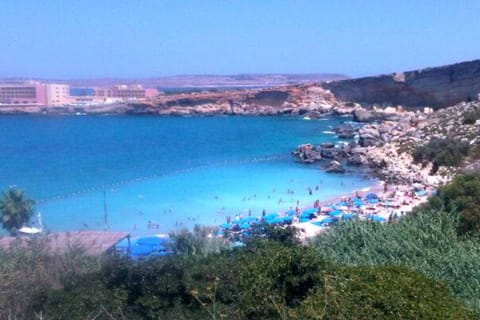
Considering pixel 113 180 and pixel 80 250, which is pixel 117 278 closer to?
pixel 80 250

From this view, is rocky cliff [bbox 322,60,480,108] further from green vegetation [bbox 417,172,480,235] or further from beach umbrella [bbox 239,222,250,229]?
green vegetation [bbox 417,172,480,235]

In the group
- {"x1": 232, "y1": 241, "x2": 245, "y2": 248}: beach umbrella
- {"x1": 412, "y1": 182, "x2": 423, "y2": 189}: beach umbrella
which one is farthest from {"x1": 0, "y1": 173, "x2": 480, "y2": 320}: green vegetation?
{"x1": 412, "y1": 182, "x2": 423, "y2": 189}: beach umbrella

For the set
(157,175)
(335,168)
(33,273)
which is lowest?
(157,175)

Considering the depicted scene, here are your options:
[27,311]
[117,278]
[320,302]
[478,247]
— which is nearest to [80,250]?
[117,278]

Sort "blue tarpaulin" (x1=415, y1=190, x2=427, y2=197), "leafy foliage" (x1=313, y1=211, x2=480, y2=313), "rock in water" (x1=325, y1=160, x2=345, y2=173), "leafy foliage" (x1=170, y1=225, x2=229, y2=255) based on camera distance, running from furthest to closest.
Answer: "rock in water" (x1=325, y1=160, x2=345, y2=173) < "blue tarpaulin" (x1=415, y1=190, x2=427, y2=197) < "leafy foliage" (x1=170, y1=225, x2=229, y2=255) < "leafy foliage" (x1=313, y1=211, x2=480, y2=313)

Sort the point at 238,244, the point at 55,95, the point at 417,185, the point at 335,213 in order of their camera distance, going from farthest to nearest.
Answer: the point at 55,95
the point at 417,185
the point at 335,213
the point at 238,244

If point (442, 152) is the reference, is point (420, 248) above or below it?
above

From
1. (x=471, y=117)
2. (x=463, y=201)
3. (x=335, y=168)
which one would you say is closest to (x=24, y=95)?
(x=335, y=168)

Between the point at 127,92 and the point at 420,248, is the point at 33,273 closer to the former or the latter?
the point at 420,248
